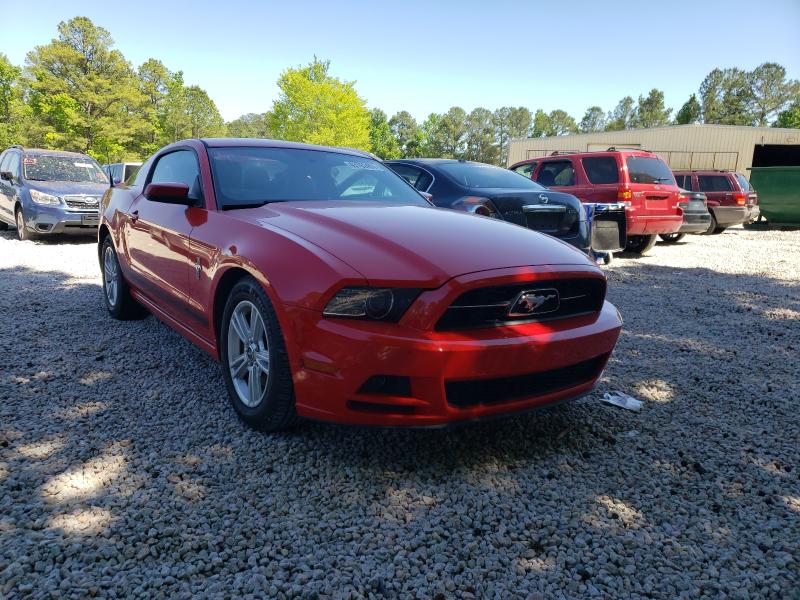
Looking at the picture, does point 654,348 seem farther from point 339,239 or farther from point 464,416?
point 339,239

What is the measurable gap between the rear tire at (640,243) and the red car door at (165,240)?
8573 millimetres

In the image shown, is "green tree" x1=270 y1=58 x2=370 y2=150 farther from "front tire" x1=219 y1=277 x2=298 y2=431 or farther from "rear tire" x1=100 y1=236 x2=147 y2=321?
"front tire" x1=219 y1=277 x2=298 y2=431

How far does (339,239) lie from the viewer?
2.59 meters

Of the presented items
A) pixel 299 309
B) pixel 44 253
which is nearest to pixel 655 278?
pixel 299 309

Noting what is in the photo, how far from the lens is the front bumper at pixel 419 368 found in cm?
223

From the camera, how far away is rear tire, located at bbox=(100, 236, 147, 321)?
4750 mm

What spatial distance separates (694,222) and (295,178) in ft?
36.5

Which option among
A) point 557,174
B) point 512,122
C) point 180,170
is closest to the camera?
point 180,170

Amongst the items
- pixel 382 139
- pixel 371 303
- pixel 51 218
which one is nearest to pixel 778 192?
pixel 371 303

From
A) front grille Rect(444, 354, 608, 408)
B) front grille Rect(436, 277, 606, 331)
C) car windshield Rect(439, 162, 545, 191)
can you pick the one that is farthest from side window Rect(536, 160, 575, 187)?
front grille Rect(444, 354, 608, 408)

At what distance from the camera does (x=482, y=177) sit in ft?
22.2

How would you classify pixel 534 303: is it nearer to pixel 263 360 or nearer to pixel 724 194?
pixel 263 360

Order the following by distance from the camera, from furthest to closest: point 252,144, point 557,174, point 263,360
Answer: point 557,174 → point 252,144 → point 263,360

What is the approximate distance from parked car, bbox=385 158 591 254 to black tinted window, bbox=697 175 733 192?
11073 mm
